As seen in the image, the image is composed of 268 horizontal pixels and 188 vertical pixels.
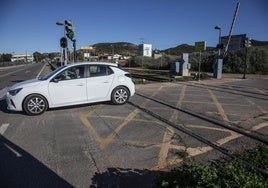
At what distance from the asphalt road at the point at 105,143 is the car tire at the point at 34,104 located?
22 cm

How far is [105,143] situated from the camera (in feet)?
16.7

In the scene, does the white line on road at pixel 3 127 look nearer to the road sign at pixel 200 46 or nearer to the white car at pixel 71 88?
the white car at pixel 71 88

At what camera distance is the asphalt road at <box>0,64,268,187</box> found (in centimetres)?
376

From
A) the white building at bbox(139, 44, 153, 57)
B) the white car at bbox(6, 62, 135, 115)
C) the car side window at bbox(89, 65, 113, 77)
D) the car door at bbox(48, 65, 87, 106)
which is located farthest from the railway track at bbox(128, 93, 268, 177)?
the white building at bbox(139, 44, 153, 57)

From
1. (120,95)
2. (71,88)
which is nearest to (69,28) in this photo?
(120,95)

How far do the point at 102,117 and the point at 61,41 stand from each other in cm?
1027

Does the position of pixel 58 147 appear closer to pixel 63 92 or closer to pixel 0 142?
pixel 0 142

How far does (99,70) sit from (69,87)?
47.7 inches

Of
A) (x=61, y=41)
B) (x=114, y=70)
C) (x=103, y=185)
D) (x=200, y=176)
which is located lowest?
(x=103, y=185)

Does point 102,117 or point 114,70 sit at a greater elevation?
point 114,70

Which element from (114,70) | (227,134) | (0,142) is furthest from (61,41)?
(227,134)

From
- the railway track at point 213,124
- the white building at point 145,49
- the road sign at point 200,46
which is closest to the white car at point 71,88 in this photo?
the railway track at point 213,124

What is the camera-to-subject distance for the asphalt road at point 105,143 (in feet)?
12.3

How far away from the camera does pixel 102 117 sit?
283 inches
